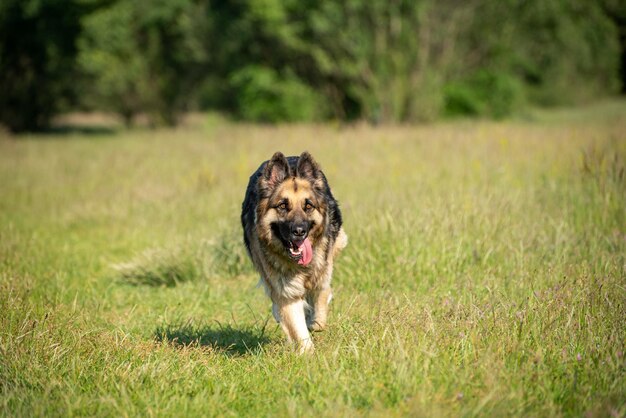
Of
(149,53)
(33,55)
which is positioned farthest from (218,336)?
(33,55)

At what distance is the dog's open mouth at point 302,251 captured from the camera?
448 cm

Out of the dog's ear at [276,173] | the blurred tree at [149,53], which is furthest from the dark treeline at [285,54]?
the dog's ear at [276,173]

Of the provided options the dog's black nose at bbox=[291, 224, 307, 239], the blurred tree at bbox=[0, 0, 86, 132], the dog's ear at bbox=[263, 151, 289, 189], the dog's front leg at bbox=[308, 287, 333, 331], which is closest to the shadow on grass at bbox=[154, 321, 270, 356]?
the dog's front leg at bbox=[308, 287, 333, 331]

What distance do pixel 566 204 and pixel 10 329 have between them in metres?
6.23

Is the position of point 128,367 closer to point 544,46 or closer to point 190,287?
point 190,287

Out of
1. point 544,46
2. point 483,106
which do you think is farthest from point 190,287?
point 544,46

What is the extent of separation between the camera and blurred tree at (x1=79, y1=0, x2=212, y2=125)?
25.5 m

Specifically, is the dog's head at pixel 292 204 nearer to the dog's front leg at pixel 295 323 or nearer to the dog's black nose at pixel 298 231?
the dog's black nose at pixel 298 231

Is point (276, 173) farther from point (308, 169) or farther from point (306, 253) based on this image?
point (306, 253)

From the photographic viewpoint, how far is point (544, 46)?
1199 inches

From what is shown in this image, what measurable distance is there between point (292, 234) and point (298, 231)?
59mm

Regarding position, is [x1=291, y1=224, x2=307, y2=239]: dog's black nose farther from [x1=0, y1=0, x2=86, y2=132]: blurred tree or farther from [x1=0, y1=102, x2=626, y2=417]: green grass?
[x1=0, y1=0, x2=86, y2=132]: blurred tree

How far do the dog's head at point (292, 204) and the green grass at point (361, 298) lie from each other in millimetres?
711

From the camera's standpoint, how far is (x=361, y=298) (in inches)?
229
